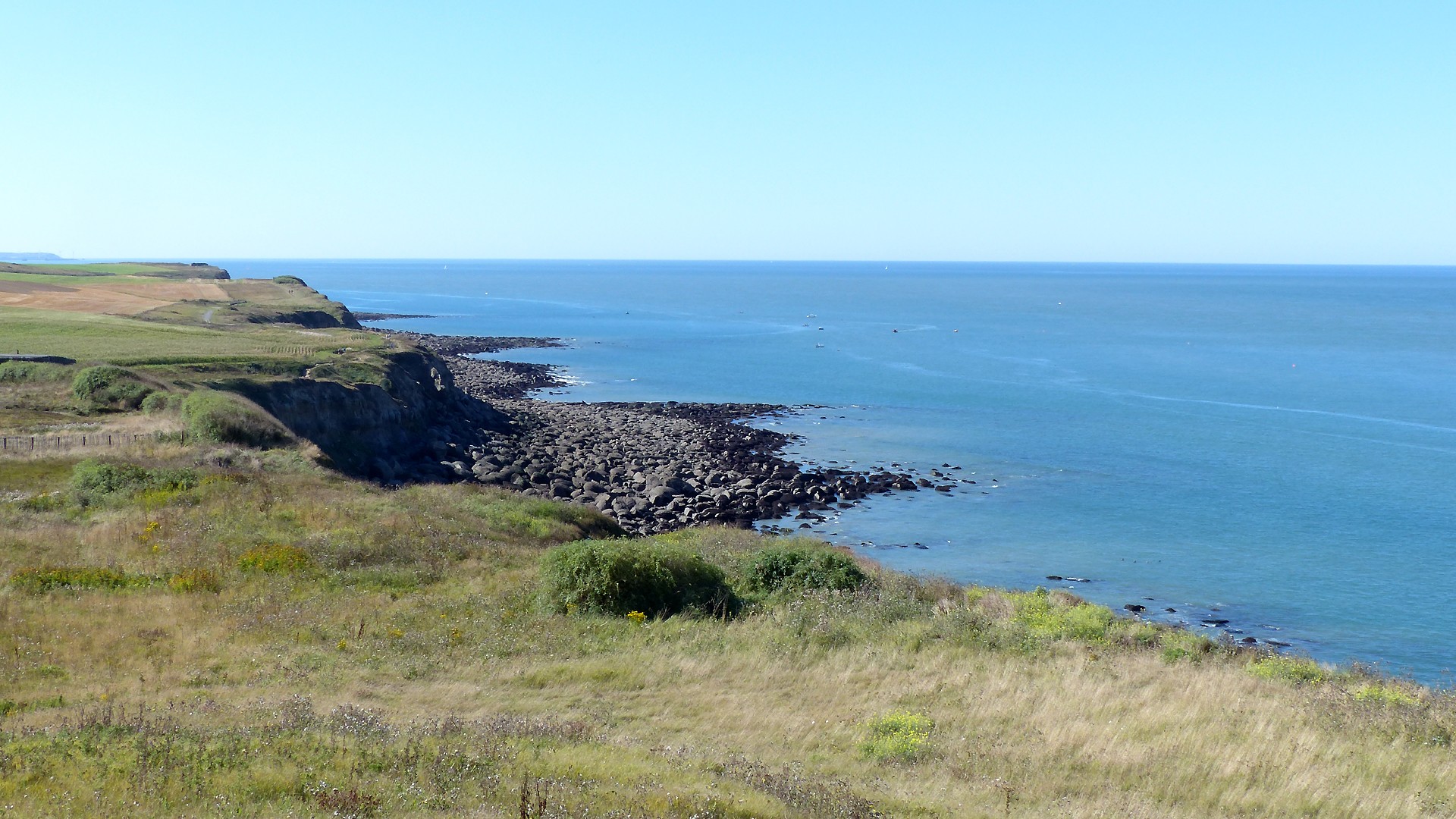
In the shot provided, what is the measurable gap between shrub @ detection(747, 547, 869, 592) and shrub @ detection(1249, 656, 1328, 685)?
7.68 metres

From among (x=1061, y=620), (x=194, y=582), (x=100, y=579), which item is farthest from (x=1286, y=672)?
(x=100, y=579)

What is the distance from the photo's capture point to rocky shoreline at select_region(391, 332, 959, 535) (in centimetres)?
4666

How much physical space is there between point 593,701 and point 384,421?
42.4 metres

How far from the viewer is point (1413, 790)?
11289 mm

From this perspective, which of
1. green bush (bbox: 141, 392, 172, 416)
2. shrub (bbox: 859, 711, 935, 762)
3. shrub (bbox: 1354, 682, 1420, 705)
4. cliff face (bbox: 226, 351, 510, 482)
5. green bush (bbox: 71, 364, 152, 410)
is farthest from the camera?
cliff face (bbox: 226, 351, 510, 482)

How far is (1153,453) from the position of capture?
6100 cm

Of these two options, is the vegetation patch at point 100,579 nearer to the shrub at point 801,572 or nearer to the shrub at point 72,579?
the shrub at point 72,579

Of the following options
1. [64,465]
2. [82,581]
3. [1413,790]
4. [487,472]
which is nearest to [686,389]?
[487,472]

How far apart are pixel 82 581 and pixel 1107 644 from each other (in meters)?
18.2

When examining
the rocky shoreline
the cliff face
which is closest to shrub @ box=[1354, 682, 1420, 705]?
the rocky shoreline

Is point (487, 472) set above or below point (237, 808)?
below

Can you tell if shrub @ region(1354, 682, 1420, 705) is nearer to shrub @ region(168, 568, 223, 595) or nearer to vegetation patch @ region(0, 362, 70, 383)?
shrub @ region(168, 568, 223, 595)

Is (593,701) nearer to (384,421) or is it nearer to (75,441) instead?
(75,441)

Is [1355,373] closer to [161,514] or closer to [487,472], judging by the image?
[487,472]
